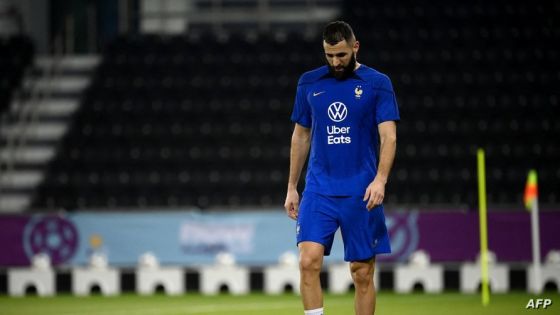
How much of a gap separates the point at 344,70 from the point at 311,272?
3.53 ft

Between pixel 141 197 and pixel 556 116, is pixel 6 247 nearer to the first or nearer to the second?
pixel 141 197

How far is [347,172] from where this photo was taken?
20.1ft

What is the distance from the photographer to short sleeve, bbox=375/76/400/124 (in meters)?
6.11

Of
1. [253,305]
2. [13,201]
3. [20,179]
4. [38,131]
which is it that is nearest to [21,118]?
[38,131]

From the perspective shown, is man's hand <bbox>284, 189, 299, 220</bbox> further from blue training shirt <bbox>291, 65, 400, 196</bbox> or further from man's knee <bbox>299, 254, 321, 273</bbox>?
man's knee <bbox>299, 254, 321, 273</bbox>

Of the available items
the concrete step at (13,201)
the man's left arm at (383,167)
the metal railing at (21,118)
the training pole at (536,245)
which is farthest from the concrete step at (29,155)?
the man's left arm at (383,167)

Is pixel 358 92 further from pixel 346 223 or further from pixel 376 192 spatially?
pixel 346 223

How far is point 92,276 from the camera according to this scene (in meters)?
13.5

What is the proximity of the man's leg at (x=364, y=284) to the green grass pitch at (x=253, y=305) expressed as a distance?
3.19 metres

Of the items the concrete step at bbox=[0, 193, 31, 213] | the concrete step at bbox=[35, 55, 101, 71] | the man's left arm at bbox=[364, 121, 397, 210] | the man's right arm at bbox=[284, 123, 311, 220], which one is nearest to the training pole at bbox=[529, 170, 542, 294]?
the man's right arm at bbox=[284, 123, 311, 220]

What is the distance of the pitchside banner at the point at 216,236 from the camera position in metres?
13.1

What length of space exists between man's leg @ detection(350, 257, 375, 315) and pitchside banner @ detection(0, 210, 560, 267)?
694 cm

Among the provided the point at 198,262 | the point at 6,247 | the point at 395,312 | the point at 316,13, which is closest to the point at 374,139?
the point at 395,312

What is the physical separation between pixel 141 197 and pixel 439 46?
5419 millimetres
